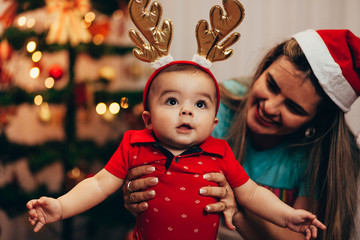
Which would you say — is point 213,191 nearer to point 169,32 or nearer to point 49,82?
point 169,32

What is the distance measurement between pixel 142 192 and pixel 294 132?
0.89 m

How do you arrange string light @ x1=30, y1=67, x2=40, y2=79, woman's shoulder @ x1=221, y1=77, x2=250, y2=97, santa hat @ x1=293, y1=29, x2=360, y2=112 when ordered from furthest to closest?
string light @ x1=30, y1=67, x2=40, y2=79
woman's shoulder @ x1=221, y1=77, x2=250, y2=97
santa hat @ x1=293, y1=29, x2=360, y2=112

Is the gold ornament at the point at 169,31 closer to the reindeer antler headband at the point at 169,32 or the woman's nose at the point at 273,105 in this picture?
the reindeer antler headband at the point at 169,32

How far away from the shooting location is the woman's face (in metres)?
1.28

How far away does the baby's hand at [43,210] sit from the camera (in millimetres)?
863

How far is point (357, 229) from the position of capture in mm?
1591

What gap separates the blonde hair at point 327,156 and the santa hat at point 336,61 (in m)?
0.03

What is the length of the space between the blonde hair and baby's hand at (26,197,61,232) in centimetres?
90

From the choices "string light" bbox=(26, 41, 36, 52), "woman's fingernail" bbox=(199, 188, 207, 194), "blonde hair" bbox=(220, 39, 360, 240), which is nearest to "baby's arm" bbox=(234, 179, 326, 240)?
"woman's fingernail" bbox=(199, 188, 207, 194)

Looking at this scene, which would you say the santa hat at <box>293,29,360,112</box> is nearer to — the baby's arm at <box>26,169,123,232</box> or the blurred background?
the blurred background

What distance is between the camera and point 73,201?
36.1 inches

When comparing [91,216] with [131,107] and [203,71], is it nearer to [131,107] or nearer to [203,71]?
[131,107]

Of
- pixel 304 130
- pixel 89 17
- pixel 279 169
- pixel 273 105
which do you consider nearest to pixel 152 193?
pixel 273 105

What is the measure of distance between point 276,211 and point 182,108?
419 millimetres
